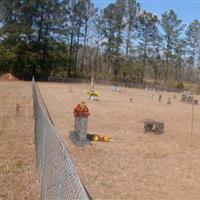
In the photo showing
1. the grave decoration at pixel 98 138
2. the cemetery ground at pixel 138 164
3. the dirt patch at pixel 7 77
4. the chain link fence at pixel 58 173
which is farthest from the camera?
the dirt patch at pixel 7 77

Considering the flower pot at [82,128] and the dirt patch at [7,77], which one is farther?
the dirt patch at [7,77]

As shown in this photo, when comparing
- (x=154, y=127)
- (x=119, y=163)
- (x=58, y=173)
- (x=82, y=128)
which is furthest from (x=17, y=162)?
(x=154, y=127)

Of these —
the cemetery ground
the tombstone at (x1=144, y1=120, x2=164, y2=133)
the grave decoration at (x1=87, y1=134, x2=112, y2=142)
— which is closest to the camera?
the cemetery ground

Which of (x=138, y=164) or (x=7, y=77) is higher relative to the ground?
(x=7, y=77)

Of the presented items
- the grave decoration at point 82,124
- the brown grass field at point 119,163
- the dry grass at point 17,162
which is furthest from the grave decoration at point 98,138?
the dry grass at point 17,162

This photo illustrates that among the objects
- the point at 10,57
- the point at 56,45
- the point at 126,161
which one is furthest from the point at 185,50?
the point at 126,161

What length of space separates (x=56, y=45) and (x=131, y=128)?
194 ft

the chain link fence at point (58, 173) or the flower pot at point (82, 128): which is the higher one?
the chain link fence at point (58, 173)

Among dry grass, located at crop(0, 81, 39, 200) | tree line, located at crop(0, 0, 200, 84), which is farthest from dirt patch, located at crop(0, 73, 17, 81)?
dry grass, located at crop(0, 81, 39, 200)

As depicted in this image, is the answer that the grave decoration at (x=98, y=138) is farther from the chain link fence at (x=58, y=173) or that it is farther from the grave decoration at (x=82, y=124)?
the chain link fence at (x=58, y=173)

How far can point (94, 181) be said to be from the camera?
980 cm

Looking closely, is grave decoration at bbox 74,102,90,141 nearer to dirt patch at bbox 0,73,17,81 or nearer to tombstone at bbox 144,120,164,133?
tombstone at bbox 144,120,164,133

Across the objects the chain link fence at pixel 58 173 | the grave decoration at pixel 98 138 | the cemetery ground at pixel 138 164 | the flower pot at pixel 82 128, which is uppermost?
the chain link fence at pixel 58 173

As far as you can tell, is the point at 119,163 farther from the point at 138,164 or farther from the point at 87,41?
the point at 87,41
